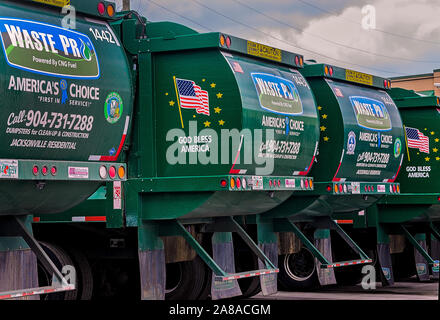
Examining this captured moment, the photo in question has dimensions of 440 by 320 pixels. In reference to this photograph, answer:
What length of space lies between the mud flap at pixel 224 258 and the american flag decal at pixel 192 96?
193 cm

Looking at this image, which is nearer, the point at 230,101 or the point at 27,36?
the point at 27,36

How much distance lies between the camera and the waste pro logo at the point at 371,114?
42.1 feet

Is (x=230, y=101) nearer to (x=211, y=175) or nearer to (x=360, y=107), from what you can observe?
(x=211, y=175)

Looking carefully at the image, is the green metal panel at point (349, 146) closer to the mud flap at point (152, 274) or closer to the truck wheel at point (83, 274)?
the mud flap at point (152, 274)

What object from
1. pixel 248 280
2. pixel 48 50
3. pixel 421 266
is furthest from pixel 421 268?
pixel 48 50

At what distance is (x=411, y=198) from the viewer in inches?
572

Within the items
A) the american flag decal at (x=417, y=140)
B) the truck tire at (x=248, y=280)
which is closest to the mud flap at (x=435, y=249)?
the american flag decal at (x=417, y=140)

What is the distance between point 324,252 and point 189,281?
2975 millimetres

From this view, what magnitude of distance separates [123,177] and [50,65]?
1432mm

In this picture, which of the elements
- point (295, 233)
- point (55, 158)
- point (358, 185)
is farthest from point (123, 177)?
point (358, 185)

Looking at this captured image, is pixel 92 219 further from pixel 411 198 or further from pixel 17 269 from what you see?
pixel 411 198

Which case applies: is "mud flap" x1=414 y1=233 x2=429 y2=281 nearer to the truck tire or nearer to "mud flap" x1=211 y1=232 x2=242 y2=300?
the truck tire

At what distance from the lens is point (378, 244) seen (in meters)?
14.6

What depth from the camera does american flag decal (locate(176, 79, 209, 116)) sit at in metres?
9.74
